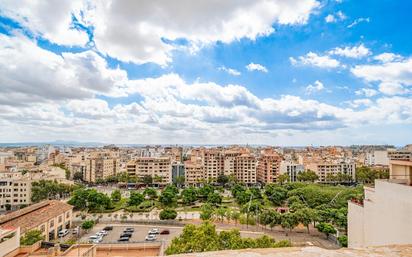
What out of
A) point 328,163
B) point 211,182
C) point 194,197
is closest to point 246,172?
point 211,182

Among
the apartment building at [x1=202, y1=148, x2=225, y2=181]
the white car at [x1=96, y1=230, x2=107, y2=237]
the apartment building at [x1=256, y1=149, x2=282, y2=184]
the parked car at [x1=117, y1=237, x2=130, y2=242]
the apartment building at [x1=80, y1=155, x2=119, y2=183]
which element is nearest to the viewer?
the parked car at [x1=117, y1=237, x2=130, y2=242]

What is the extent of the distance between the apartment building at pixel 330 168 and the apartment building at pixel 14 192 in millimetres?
47608

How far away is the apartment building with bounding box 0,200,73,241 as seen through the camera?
22.3 metres

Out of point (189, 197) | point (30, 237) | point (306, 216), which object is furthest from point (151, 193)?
point (30, 237)

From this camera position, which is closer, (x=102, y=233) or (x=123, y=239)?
(x=123, y=239)

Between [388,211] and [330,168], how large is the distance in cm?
5593

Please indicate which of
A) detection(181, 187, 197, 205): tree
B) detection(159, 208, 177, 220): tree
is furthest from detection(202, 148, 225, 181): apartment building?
detection(159, 208, 177, 220): tree

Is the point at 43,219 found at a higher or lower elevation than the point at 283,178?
higher

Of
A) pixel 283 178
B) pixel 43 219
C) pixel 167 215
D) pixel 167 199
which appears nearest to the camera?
pixel 43 219

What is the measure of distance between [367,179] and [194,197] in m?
34.7

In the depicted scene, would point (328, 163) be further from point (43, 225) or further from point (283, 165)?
point (43, 225)

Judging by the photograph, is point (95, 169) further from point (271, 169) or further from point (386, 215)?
point (386, 215)

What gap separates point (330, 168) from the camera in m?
60.0

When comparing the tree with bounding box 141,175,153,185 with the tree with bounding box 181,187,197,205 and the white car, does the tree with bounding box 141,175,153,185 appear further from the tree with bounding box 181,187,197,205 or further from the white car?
the white car
